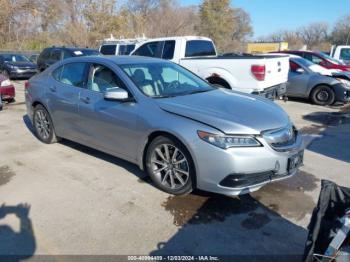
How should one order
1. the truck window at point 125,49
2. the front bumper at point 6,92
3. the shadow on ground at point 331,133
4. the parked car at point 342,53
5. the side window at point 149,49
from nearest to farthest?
the shadow on ground at point 331,133 → the front bumper at point 6,92 → the side window at point 149,49 → the truck window at point 125,49 → the parked car at point 342,53

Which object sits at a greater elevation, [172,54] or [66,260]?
[172,54]

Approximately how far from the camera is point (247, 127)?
142 inches

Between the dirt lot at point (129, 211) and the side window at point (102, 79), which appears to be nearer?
the dirt lot at point (129, 211)

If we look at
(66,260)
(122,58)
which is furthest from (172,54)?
(66,260)

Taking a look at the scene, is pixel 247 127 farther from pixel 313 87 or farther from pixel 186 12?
pixel 186 12

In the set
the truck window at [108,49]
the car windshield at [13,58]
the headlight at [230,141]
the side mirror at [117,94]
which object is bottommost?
the headlight at [230,141]

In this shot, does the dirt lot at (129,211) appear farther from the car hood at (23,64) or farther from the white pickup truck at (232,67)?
the car hood at (23,64)

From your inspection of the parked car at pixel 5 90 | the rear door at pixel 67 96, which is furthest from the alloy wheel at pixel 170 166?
the parked car at pixel 5 90

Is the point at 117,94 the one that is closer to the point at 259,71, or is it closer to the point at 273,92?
the point at 259,71

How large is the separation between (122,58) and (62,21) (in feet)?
123

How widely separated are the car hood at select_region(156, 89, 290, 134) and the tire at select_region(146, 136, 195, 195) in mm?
387

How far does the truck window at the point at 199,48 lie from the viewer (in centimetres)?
957

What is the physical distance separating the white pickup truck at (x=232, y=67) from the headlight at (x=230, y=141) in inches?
177

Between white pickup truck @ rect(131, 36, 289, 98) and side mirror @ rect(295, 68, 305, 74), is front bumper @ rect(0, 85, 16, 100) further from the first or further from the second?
side mirror @ rect(295, 68, 305, 74)
